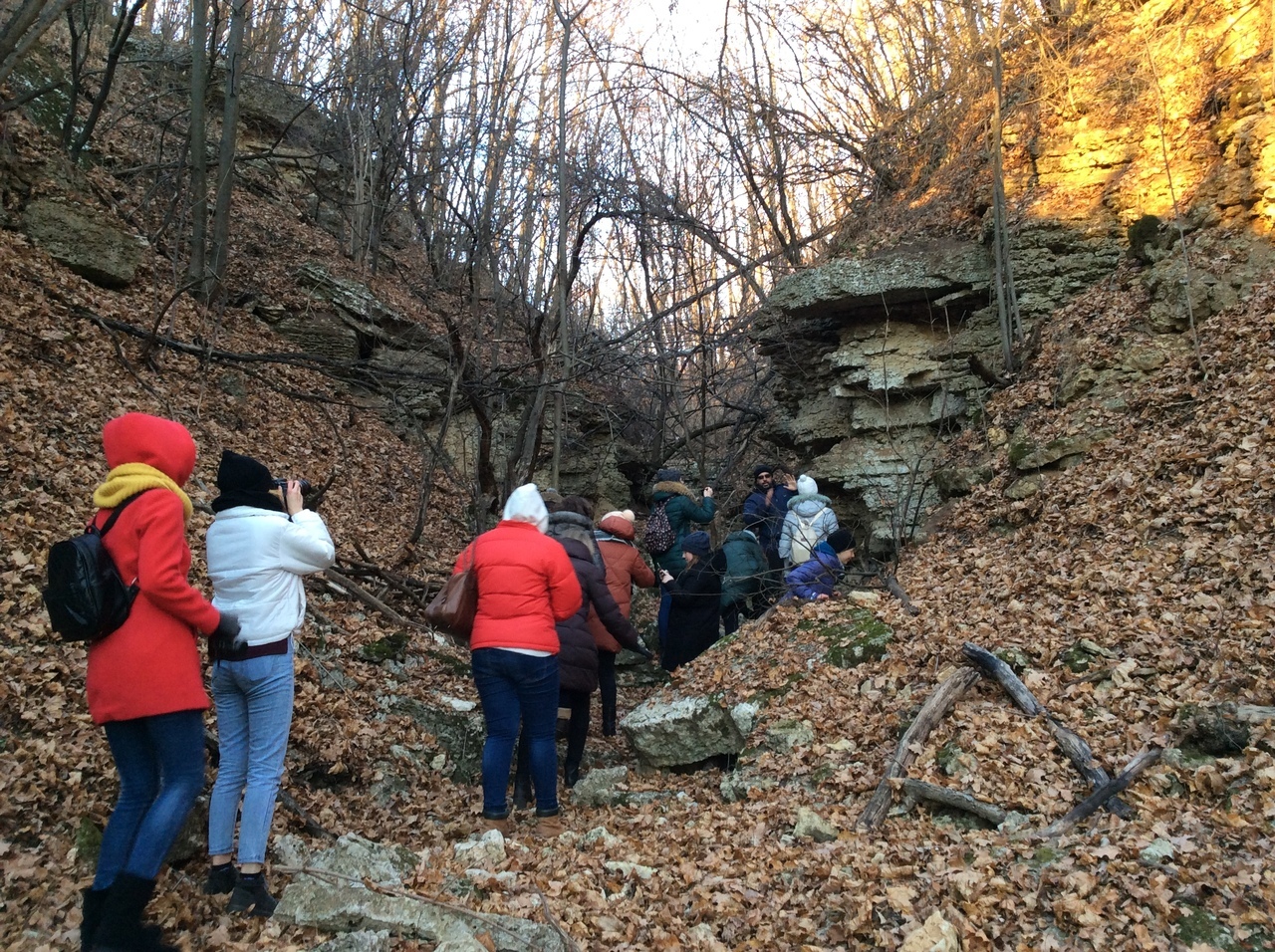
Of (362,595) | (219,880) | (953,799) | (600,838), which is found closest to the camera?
(219,880)

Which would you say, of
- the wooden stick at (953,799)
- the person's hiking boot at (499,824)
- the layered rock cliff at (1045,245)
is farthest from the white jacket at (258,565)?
the layered rock cliff at (1045,245)

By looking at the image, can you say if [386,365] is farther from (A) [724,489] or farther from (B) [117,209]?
(A) [724,489]

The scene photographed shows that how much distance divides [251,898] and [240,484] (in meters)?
1.83

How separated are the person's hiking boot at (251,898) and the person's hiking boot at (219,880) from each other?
120 millimetres

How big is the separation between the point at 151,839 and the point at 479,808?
109 inches

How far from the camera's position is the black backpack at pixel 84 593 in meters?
3.13

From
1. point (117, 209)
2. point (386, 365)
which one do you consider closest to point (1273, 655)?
point (386, 365)

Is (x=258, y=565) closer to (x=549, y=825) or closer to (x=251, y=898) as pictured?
(x=251, y=898)

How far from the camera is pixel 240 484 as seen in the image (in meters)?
3.93

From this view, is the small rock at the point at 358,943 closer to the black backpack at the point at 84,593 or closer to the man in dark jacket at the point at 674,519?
the black backpack at the point at 84,593

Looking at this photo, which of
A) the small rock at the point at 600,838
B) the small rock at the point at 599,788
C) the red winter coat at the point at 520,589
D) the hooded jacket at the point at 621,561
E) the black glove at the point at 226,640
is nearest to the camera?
the black glove at the point at 226,640

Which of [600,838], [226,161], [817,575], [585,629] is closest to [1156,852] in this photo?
[600,838]

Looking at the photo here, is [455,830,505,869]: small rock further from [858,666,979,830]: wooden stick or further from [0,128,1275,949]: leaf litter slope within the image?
[858,666,979,830]: wooden stick

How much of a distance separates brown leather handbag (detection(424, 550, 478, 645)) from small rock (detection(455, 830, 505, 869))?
1.24 meters
